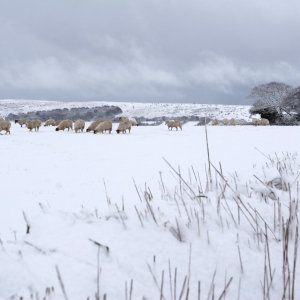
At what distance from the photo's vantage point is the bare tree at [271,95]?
39.2 m

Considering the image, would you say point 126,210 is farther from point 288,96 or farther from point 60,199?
point 288,96

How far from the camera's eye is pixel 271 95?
39.5 metres

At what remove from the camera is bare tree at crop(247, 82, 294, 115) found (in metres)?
39.2

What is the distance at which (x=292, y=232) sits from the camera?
6.54 ft

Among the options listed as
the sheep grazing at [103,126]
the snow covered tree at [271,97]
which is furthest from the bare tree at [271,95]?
the sheep grazing at [103,126]

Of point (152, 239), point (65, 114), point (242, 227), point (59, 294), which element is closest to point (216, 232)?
point (242, 227)

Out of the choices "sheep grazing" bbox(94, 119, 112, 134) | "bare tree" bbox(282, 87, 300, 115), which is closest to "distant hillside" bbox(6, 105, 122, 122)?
"sheep grazing" bbox(94, 119, 112, 134)

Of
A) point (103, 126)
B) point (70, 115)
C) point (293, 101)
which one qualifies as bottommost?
point (103, 126)

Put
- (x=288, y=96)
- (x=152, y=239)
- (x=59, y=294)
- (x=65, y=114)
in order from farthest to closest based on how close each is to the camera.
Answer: (x=65, y=114)
(x=288, y=96)
(x=152, y=239)
(x=59, y=294)

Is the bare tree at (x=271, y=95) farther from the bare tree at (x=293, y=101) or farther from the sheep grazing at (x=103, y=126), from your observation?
the sheep grazing at (x=103, y=126)

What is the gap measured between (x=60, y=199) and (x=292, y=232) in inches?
201

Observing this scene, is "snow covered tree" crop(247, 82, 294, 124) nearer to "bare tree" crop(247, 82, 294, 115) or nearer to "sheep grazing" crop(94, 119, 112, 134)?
"bare tree" crop(247, 82, 294, 115)

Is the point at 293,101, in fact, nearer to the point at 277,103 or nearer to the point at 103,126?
the point at 277,103

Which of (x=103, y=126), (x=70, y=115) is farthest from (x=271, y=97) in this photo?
(x=70, y=115)
